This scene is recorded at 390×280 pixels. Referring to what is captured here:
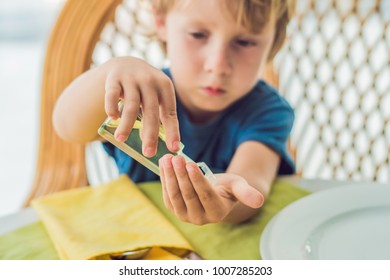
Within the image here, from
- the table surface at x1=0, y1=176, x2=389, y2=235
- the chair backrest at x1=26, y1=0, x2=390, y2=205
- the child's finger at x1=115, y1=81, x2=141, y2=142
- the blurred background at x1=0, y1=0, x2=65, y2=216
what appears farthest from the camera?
the blurred background at x1=0, y1=0, x2=65, y2=216

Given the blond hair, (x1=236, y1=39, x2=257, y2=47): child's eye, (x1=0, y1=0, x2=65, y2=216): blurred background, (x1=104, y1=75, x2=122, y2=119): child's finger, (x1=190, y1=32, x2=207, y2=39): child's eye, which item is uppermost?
the blond hair

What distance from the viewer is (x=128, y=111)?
0.21 metres

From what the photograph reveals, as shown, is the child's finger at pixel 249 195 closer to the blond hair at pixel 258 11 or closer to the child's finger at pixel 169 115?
the child's finger at pixel 169 115

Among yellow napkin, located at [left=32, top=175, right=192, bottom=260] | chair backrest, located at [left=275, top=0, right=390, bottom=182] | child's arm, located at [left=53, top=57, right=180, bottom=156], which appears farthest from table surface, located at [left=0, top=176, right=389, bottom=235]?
chair backrest, located at [left=275, top=0, right=390, bottom=182]

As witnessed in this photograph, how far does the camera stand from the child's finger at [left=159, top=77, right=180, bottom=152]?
21cm

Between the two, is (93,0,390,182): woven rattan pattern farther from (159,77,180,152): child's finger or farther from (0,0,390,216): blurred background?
(159,77,180,152): child's finger

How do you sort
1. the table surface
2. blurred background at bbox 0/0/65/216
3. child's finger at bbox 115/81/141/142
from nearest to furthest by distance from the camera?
child's finger at bbox 115/81/141/142, the table surface, blurred background at bbox 0/0/65/216

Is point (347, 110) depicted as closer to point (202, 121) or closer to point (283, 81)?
point (283, 81)

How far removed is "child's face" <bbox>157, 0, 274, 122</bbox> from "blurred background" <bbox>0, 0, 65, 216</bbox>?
12cm

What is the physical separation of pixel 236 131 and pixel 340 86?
0.69 ft

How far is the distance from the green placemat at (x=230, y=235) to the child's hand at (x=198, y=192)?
0.02 metres

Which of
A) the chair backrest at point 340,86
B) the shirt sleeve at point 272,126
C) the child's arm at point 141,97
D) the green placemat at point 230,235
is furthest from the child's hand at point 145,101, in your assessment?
the chair backrest at point 340,86

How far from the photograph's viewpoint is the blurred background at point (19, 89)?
2.93ft

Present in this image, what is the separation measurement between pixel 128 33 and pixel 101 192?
212 mm
